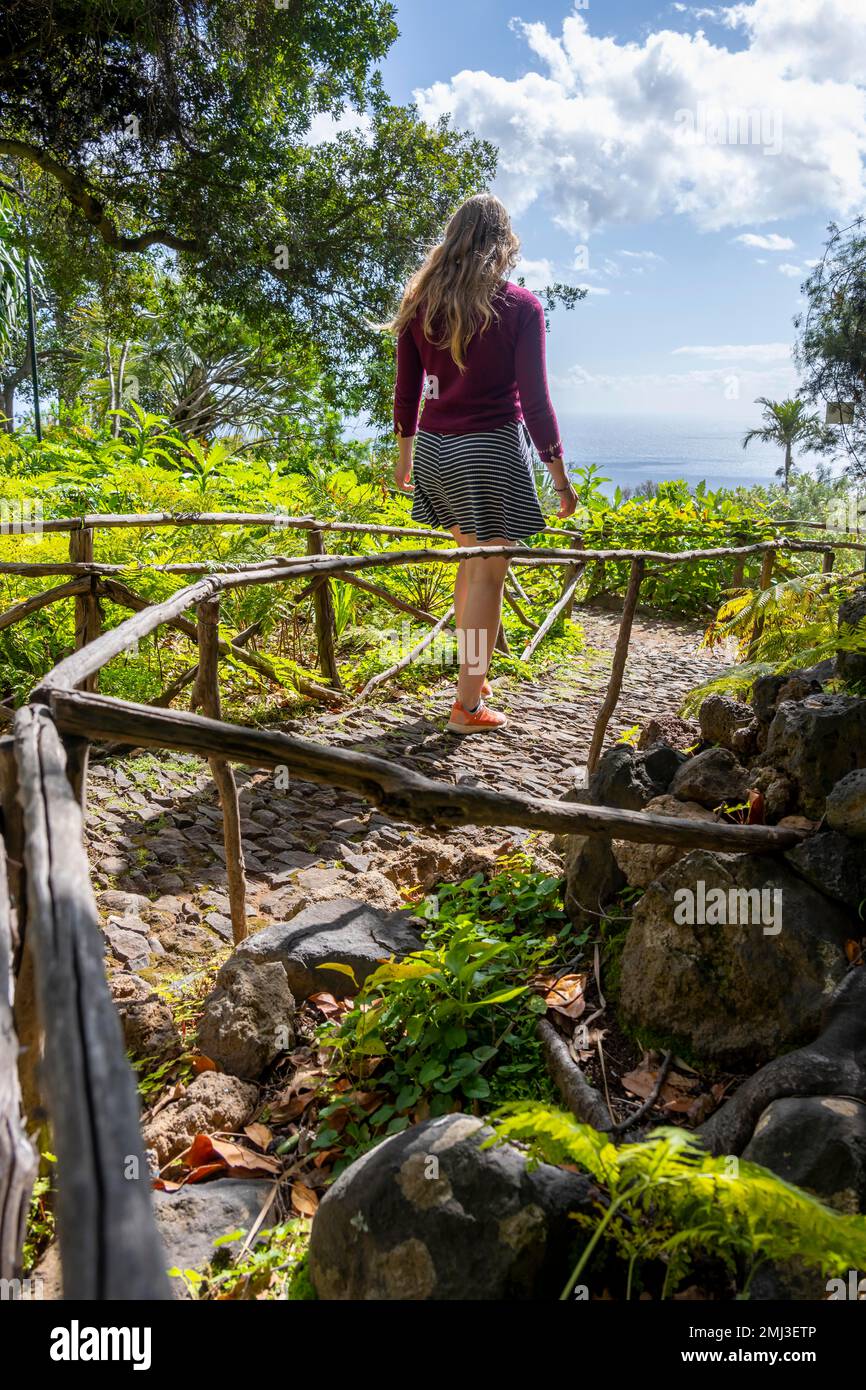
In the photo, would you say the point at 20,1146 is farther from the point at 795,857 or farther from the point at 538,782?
the point at 538,782

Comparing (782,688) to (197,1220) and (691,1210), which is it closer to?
(691,1210)

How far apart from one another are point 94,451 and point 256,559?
4.56 meters

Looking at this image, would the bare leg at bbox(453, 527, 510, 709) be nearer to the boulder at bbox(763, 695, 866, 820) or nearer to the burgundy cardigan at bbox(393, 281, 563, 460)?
the burgundy cardigan at bbox(393, 281, 563, 460)

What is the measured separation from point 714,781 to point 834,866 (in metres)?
0.54

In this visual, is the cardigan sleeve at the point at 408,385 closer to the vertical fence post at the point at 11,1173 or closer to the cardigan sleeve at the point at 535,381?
the cardigan sleeve at the point at 535,381

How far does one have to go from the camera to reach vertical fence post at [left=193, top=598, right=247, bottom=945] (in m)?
2.60

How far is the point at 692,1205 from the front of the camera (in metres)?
1.43

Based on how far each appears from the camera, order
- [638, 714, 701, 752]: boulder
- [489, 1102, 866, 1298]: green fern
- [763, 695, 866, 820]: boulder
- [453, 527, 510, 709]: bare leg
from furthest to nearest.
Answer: [453, 527, 510, 709]: bare leg, [638, 714, 701, 752]: boulder, [763, 695, 866, 820]: boulder, [489, 1102, 866, 1298]: green fern

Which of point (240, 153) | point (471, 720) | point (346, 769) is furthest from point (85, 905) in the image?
point (240, 153)

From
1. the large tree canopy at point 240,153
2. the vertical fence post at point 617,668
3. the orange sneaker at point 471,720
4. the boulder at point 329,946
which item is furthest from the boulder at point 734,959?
the large tree canopy at point 240,153

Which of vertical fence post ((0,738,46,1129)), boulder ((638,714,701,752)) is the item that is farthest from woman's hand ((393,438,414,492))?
vertical fence post ((0,738,46,1129))

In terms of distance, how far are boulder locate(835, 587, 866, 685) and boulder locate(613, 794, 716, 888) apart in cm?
66

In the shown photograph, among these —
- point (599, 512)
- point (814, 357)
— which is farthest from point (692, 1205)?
point (814, 357)

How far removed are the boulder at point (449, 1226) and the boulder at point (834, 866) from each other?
35.8 inches
